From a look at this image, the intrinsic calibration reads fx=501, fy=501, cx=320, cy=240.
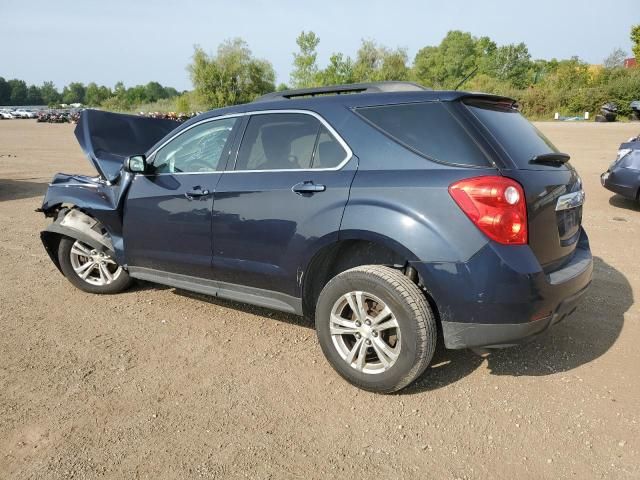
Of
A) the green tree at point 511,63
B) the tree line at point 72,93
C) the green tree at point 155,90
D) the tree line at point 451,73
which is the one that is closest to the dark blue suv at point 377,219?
the tree line at point 451,73

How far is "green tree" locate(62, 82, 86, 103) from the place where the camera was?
16588cm

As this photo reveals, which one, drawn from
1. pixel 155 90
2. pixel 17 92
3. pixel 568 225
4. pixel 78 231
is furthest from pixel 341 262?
pixel 17 92

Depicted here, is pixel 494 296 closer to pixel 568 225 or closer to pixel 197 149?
pixel 568 225

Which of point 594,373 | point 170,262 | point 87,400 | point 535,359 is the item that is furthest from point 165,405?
point 594,373

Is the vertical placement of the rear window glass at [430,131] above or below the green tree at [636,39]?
below

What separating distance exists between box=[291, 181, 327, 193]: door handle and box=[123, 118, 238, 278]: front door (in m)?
0.75

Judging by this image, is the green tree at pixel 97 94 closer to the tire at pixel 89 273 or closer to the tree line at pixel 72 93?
the tree line at pixel 72 93

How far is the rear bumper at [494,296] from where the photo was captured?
2580mm

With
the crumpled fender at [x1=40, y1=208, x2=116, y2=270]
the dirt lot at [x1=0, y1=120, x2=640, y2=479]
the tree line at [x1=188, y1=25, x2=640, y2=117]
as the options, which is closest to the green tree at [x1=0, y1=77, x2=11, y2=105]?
the tree line at [x1=188, y1=25, x2=640, y2=117]

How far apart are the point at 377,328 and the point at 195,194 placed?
5.54ft

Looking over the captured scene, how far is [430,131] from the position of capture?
2834 mm

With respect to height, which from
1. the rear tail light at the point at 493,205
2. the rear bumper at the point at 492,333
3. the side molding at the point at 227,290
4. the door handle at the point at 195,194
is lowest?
the side molding at the point at 227,290

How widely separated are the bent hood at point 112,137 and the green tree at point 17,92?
178 m

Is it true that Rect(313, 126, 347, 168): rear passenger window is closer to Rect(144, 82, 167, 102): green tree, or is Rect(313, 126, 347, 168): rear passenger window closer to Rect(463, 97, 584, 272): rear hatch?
Rect(463, 97, 584, 272): rear hatch
